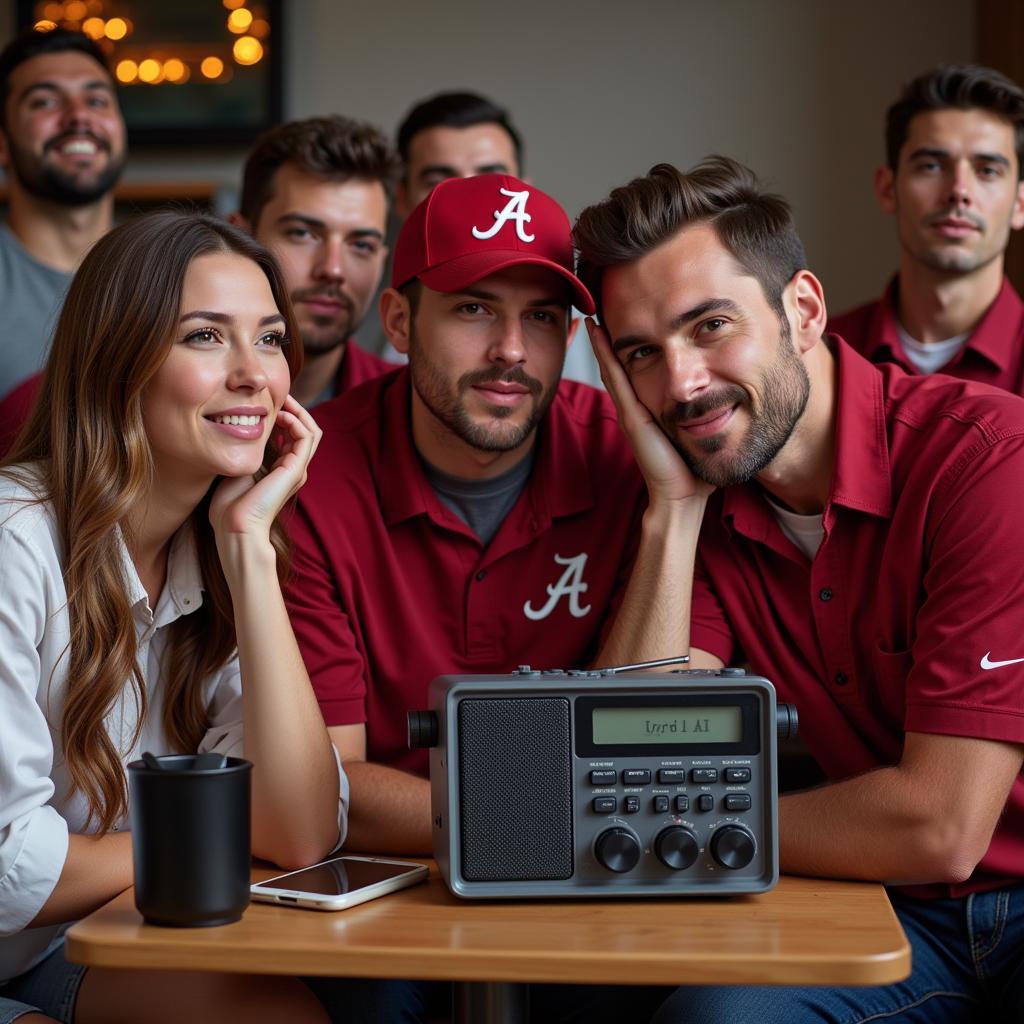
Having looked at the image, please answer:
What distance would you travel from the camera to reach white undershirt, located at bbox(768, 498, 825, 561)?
66.7 inches

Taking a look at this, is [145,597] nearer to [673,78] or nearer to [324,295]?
[324,295]

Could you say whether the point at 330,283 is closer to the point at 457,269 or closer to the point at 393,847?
the point at 457,269

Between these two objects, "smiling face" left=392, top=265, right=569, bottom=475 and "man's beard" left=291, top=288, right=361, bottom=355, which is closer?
"smiling face" left=392, top=265, right=569, bottom=475

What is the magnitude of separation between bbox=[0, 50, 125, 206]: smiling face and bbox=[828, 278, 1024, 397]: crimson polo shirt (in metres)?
1.72

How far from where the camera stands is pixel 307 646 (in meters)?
1.76

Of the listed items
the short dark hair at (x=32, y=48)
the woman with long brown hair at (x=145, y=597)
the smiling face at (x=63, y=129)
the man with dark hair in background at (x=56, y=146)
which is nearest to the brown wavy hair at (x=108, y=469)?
the woman with long brown hair at (x=145, y=597)

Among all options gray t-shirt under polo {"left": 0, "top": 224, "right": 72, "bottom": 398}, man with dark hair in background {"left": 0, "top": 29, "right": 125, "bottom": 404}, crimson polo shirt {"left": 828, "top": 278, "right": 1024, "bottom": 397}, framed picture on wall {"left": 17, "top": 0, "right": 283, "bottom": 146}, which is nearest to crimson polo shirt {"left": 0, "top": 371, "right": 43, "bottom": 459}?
gray t-shirt under polo {"left": 0, "top": 224, "right": 72, "bottom": 398}

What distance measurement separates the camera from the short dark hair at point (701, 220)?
169 cm

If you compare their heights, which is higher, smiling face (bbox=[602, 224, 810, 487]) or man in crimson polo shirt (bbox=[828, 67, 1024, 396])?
man in crimson polo shirt (bbox=[828, 67, 1024, 396])

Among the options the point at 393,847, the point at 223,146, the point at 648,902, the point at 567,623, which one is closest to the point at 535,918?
the point at 648,902

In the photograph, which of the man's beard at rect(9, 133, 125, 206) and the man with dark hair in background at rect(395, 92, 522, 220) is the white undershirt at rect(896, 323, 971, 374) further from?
the man's beard at rect(9, 133, 125, 206)

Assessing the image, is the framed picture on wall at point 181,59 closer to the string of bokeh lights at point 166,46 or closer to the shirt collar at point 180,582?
the string of bokeh lights at point 166,46

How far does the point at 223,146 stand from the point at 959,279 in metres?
2.54

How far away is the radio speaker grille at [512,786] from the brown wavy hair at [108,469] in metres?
0.51
